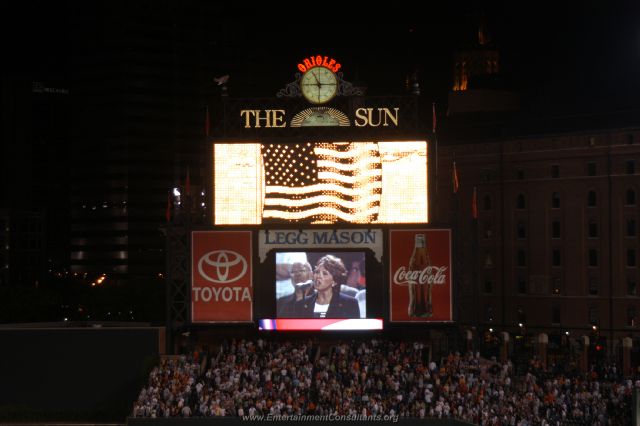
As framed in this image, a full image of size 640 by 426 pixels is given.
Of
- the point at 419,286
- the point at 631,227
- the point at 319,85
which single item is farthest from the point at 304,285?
the point at 631,227

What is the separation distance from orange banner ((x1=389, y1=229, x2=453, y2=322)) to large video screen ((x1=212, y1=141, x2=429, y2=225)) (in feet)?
3.32

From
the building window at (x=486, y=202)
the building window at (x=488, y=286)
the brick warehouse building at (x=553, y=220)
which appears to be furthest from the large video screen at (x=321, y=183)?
the building window at (x=488, y=286)

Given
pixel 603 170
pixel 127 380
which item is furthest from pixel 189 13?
pixel 127 380

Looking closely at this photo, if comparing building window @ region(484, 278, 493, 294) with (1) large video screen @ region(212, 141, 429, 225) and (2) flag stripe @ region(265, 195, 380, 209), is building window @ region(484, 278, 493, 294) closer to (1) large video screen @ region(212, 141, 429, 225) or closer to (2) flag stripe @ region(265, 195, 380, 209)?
(1) large video screen @ region(212, 141, 429, 225)

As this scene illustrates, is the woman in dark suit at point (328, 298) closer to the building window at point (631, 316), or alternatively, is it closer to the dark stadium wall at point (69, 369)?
the dark stadium wall at point (69, 369)

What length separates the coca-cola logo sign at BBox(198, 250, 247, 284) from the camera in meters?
63.1

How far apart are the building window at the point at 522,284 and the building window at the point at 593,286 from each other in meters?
6.54

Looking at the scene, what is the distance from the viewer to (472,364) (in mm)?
61688

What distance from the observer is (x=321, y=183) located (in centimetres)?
6297

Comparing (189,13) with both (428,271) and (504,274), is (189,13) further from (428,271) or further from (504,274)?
(428,271)

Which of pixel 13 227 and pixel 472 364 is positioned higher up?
pixel 13 227

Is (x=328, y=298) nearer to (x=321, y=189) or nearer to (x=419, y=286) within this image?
(x=419, y=286)

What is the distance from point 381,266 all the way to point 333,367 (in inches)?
209

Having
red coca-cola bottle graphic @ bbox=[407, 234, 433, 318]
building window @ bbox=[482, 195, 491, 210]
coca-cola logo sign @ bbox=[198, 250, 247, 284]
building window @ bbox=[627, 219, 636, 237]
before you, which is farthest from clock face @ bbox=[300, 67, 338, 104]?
building window @ bbox=[482, 195, 491, 210]
